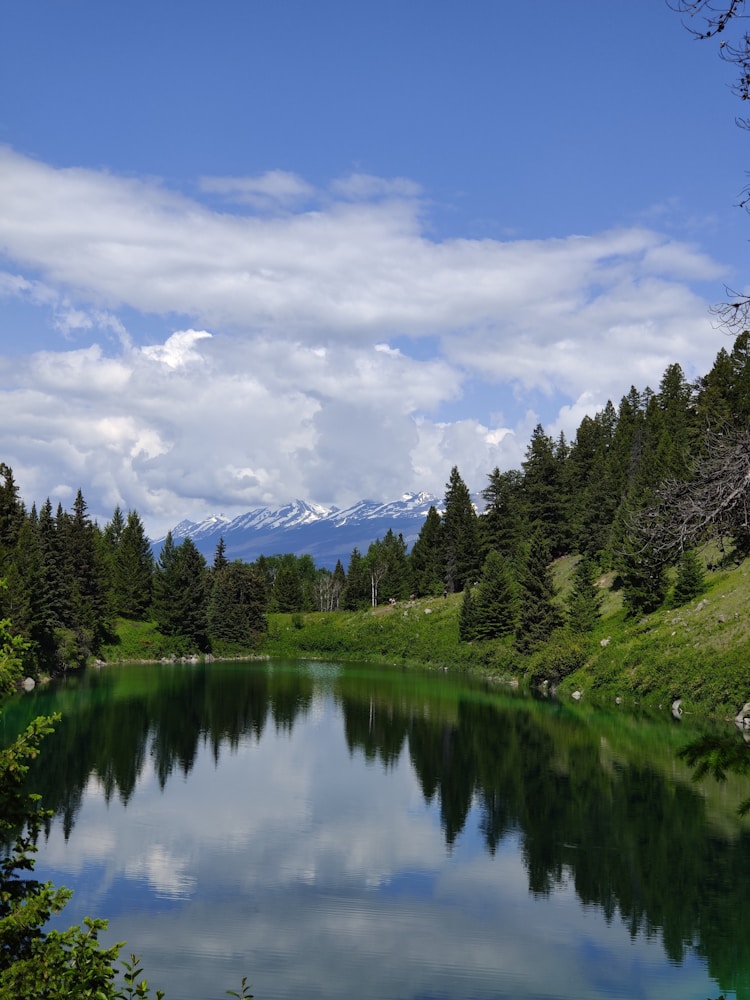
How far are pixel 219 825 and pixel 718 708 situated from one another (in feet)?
117

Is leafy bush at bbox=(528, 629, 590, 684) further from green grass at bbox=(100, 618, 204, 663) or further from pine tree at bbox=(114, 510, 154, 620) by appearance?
pine tree at bbox=(114, 510, 154, 620)

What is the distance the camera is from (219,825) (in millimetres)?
35312

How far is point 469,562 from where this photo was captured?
4796 inches

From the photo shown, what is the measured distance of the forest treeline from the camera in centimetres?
8450

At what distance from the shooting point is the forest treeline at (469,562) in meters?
84.5

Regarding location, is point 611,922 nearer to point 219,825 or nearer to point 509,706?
point 219,825

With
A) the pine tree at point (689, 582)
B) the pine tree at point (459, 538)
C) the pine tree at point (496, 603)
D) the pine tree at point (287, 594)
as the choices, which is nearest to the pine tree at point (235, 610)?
the pine tree at point (287, 594)

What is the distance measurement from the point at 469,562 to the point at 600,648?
43.2 meters

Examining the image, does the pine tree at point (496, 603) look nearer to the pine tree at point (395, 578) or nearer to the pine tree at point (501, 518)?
the pine tree at point (501, 518)

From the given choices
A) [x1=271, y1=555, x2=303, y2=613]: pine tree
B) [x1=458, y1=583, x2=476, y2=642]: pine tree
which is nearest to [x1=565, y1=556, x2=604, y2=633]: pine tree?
[x1=458, y1=583, x2=476, y2=642]: pine tree

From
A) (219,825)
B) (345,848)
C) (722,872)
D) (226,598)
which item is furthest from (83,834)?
(226,598)

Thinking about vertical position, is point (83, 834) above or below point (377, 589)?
below

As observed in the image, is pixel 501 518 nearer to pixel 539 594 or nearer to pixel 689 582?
pixel 539 594

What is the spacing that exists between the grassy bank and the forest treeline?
2.43 meters
